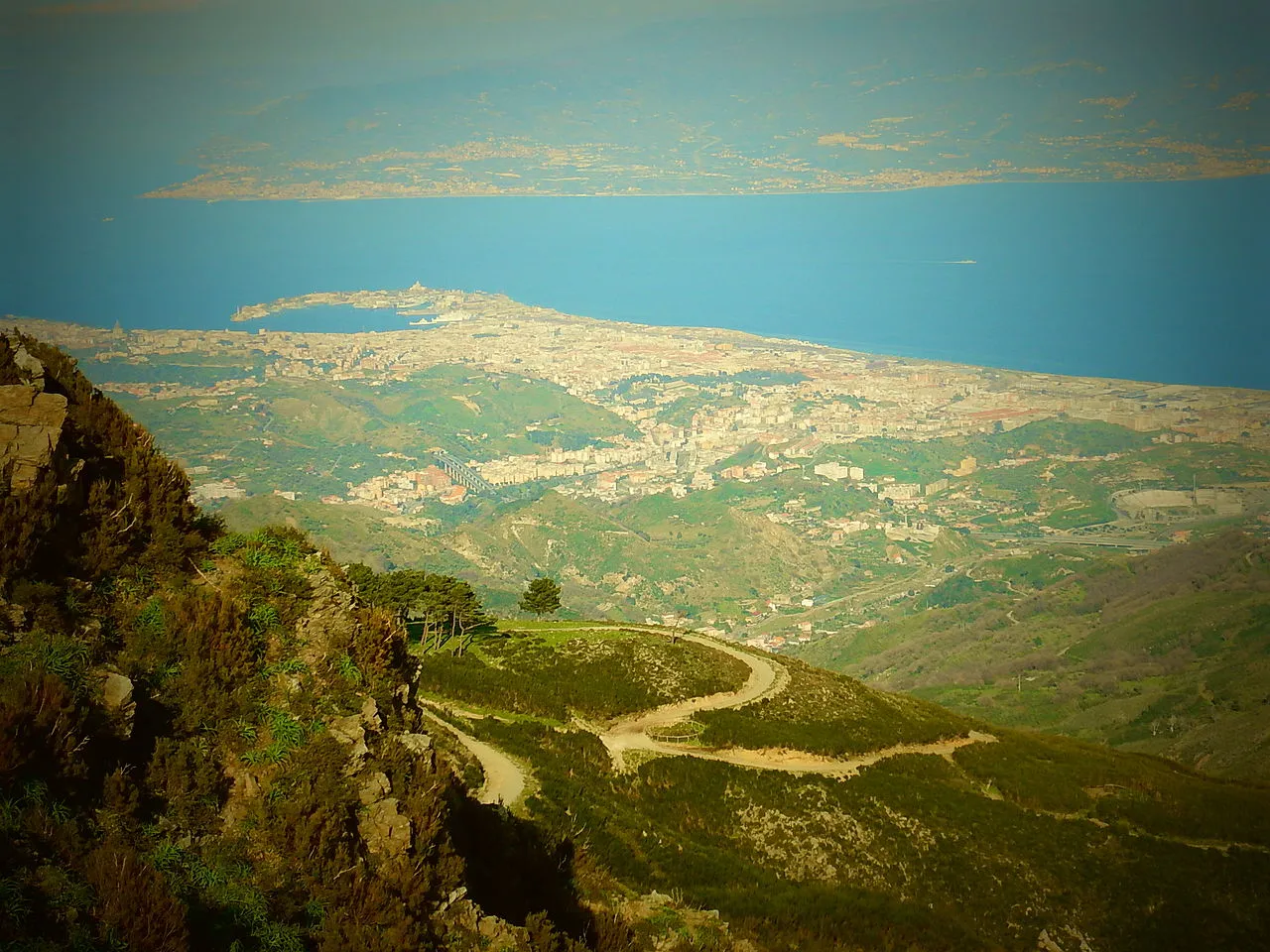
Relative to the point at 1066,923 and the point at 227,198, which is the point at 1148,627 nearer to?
the point at 1066,923

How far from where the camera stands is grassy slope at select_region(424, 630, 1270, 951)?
10875 millimetres

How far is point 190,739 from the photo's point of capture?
16.9 ft

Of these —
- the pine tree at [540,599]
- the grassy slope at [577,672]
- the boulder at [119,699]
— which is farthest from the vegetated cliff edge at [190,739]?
the pine tree at [540,599]

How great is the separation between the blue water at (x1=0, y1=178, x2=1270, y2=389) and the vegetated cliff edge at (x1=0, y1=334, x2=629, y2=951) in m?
70.4

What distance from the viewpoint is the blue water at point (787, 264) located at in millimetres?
96175

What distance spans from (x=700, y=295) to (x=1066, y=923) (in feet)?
397

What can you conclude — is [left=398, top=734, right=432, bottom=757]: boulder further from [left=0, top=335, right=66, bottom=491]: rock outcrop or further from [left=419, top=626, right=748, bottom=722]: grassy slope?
[left=419, top=626, right=748, bottom=722]: grassy slope

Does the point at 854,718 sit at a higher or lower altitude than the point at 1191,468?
higher

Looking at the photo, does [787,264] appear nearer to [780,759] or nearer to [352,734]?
[780,759]

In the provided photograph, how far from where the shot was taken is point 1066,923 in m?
12.6

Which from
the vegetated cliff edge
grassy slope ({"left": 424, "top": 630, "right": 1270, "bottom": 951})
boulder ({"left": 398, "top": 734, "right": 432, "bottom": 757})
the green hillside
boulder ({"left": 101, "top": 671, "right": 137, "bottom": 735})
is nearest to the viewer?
the vegetated cliff edge

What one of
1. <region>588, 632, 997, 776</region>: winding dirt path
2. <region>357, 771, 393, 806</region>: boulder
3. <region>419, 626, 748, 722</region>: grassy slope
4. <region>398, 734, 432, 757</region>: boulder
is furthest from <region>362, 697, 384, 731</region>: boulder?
<region>419, 626, 748, 722</region>: grassy slope

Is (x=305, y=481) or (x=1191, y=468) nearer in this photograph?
(x=305, y=481)

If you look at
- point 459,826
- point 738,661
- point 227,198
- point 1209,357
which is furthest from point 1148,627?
point 227,198
